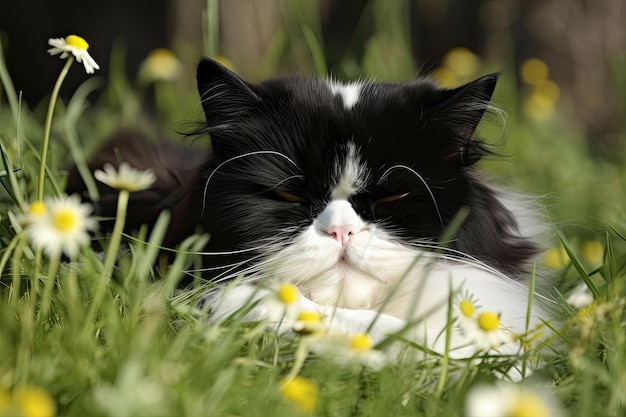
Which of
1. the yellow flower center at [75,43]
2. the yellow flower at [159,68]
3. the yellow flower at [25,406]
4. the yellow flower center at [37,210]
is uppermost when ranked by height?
the yellow flower at [159,68]

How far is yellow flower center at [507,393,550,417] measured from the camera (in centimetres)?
100

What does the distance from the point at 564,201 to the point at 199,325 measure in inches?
72.1

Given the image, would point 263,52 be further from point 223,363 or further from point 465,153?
point 223,363

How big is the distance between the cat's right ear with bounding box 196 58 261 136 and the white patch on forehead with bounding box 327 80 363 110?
0.19 m

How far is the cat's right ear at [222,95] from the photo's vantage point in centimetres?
183

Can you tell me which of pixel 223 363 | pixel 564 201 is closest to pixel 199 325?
pixel 223 363

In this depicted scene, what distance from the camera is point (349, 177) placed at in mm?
1711

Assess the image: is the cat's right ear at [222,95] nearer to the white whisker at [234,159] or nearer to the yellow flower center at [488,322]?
the white whisker at [234,159]

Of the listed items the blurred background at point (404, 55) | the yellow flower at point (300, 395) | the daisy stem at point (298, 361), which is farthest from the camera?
the blurred background at point (404, 55)

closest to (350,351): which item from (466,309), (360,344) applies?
(360,344)

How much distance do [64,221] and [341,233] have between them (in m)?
0.61

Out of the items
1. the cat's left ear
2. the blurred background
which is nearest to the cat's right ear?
the cat's left ear

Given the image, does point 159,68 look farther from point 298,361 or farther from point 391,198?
point 298,361

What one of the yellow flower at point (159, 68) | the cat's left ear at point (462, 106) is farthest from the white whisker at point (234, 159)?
the yellow flower at point (159, 68)
